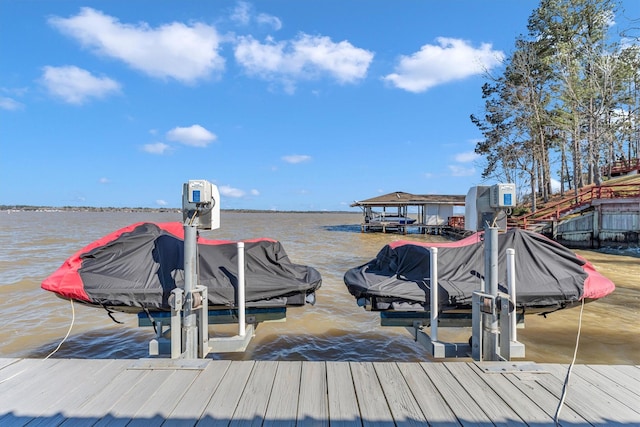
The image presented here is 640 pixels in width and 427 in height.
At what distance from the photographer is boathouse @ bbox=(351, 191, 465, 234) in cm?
2906

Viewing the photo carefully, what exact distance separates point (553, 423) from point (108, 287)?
12.6 ft

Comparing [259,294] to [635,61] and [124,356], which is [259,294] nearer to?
[124,356]

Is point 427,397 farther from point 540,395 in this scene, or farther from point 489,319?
point 489,319

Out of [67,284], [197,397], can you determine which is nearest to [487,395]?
[197,397]

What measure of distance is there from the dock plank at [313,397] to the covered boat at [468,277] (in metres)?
0.97

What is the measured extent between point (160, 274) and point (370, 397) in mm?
2412

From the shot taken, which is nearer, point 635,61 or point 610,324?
point 610,324

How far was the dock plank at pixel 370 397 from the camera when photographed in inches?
86.0

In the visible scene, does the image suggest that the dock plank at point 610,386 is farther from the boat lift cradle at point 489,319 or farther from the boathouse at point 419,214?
the boathouse at point 419,214

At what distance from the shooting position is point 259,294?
357 centimetres

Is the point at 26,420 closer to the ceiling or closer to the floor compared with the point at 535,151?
closer to the floor

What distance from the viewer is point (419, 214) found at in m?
31.1

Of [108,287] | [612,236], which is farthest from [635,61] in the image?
[108,287]

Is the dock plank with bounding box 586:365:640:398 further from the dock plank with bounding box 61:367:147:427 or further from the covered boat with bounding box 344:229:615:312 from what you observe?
the dock plank with bounding box 61:367:147:427
